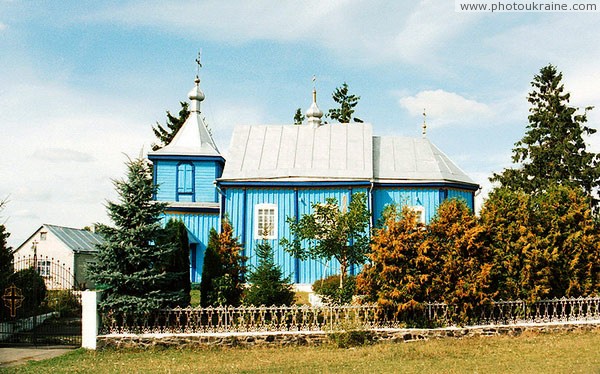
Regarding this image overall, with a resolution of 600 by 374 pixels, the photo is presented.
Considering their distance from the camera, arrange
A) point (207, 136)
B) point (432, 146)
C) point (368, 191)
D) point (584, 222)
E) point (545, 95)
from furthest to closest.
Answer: point (545, 95), point (207, 136), point (432, 146), point (368, 191), point (584, 222)

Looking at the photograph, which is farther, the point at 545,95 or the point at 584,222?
the point at 545,95

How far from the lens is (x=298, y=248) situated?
1544 cm

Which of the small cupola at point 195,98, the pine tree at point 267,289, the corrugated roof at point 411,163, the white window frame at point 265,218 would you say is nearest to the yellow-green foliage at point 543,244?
the pine tree at point 267,289

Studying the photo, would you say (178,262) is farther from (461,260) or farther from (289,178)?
(289,178)

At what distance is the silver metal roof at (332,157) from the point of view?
2142cm

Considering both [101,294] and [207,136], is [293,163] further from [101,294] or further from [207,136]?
[101,294]

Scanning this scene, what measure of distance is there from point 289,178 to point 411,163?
16.7ft

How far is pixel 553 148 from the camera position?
28906mm

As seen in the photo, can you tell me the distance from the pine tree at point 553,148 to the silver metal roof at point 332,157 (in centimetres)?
807

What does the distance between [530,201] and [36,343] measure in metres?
12.6

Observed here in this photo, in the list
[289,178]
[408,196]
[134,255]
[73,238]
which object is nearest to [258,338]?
[134,255]

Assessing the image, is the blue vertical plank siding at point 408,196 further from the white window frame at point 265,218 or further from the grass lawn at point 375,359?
the grass lawn at point 375,359

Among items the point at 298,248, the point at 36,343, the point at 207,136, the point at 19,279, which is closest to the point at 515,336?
the point at 298,248

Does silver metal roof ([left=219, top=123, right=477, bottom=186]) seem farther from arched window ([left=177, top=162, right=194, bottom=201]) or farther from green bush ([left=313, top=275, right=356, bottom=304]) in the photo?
green bush ([left=313, top=275, right=356, bottom=304])
